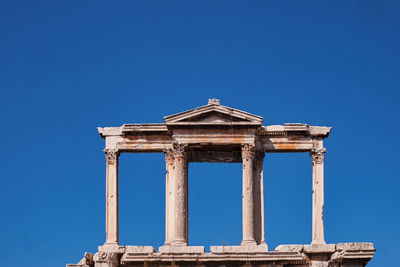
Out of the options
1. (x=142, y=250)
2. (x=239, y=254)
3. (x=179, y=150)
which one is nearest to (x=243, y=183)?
(x=179, y=150)

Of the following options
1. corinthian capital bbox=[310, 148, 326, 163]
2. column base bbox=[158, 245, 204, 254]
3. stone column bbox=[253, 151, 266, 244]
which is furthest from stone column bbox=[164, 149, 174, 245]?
corinthian capital bbox=[310, 148, 326, 163]

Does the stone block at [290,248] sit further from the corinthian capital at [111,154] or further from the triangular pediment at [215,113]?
the corinthian capital at [111,154]

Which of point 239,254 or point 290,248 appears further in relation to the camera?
point 290,248

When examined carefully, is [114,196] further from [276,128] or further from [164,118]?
[276,128]

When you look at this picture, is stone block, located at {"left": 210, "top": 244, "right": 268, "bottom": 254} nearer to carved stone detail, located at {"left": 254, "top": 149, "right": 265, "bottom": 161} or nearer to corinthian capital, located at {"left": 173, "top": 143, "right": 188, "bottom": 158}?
carved stone detail, located at {"left": 254, "top": 149, "right": 265, "bottom": 161}

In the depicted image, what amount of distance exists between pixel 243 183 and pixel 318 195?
3.02 metres

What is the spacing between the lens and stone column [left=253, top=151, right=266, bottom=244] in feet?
168

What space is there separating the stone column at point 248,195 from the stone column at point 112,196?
5.01 meters

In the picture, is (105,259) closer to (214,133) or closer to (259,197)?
(214,133)

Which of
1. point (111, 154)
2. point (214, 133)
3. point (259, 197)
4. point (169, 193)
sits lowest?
point (259, 197)

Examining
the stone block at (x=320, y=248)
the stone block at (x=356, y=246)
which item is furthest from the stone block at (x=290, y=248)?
the stone block at (x=356, y=246)

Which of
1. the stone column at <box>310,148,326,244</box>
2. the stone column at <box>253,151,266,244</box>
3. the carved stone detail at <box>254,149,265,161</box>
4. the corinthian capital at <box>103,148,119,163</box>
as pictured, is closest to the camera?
the stone column at <box>310,148,326,244</box>

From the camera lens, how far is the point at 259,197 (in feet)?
168

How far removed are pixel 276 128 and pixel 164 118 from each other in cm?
456
